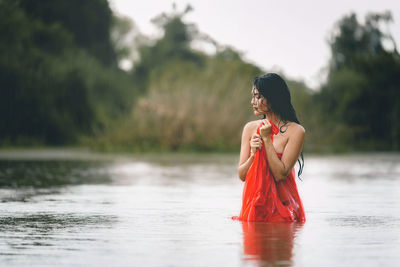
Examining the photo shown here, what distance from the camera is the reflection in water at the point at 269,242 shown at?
6.84 m

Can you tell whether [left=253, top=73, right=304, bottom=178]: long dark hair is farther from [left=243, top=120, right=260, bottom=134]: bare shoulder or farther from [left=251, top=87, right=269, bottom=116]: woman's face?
[left=243, top=120, right=260, bottom=134]: bare shoulder

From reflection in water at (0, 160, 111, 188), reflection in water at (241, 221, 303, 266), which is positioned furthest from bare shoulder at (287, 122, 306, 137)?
reflection in water at (0, 160, 111, 188)

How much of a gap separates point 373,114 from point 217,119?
46.6ft

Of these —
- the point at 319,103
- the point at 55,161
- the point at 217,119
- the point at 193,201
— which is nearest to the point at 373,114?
the point at 319,103

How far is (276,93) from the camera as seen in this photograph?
28.5ft

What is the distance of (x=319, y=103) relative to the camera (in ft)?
160

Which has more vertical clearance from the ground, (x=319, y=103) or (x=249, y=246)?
(x=319, y=103)

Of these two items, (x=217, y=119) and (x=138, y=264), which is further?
(x=217, y=119)

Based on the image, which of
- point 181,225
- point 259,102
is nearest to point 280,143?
point 259,102

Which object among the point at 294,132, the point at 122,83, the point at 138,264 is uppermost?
the point at 122,83

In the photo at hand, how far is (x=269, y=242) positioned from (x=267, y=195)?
107 cm

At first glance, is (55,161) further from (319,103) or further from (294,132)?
(319,103)

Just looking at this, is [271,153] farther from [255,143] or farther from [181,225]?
[181,225]

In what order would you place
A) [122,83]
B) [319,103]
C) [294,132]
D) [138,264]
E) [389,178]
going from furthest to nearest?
[122,83] < [319,103] < [389,178] < [294,132] < [138,264]
